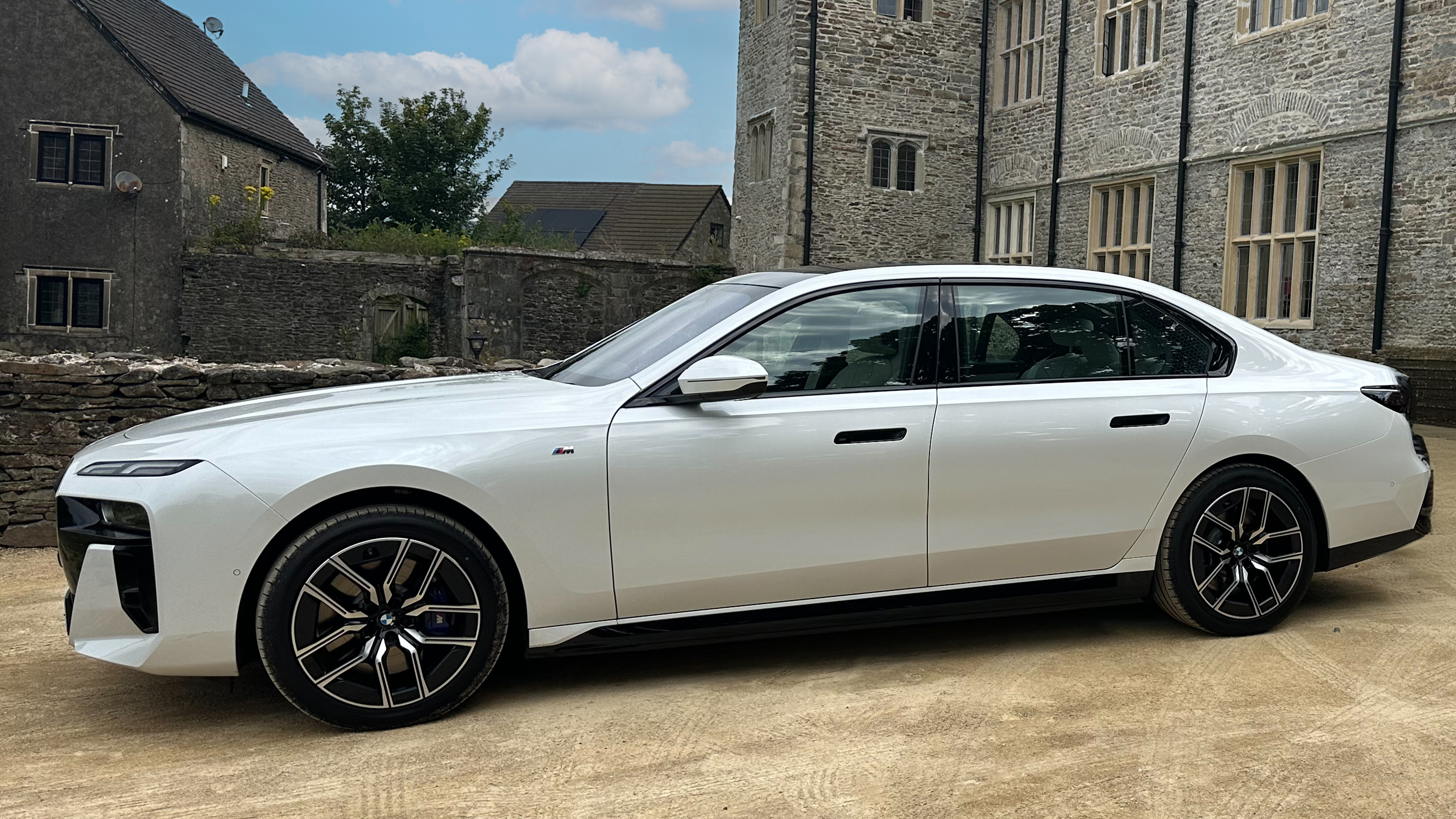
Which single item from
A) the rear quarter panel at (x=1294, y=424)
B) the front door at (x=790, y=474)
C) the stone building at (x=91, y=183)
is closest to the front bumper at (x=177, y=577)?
the front door at (x=790, y=474)

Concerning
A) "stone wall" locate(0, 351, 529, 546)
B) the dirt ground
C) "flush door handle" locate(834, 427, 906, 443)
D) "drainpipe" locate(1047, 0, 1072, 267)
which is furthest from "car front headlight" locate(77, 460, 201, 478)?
"drainpipe" locate(1047, 0, 1072, 267)

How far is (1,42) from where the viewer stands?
2794 centimetres

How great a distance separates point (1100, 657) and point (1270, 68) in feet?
51.1

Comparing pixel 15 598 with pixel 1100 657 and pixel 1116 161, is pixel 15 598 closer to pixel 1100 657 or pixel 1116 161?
pixel 1100 657

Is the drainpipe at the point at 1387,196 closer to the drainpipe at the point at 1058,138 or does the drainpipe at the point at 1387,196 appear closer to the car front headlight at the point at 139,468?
the drainpipe at the point at 1058,138

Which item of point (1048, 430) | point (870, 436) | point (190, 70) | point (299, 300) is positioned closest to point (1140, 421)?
point (1048, 430)

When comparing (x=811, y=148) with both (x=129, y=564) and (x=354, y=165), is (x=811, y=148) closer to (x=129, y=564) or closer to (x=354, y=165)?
(x=129, y=564)

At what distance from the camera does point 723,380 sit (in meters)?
4.11

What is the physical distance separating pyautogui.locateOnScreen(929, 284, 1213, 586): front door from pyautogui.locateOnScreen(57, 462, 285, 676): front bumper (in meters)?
2.45

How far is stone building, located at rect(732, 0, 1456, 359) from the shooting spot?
15.6 meters

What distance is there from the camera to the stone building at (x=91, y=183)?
28188mm

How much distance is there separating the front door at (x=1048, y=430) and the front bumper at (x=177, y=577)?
245cm

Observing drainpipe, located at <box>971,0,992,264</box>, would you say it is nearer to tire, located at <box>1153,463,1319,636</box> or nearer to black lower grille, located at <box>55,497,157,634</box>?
tire, located at <box>1153,463,1319,636</box>

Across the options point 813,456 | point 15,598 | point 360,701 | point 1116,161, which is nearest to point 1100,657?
point 813,456
